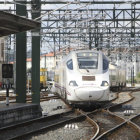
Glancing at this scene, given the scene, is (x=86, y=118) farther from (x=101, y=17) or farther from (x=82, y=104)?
(x=101, y=17)

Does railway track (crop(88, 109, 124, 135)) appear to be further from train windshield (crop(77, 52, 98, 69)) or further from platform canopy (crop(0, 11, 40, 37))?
platform canopy (crop(0, 11, 40, 37))

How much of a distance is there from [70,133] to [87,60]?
634 centimetres

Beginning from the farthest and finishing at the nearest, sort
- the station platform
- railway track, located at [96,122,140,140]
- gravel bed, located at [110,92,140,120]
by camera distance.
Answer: gravel bed, located at [110,92,140,120], the station platform, railway track, located at [96,122,140,140]

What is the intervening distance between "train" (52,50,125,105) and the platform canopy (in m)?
3.96

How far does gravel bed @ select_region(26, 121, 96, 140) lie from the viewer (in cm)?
877

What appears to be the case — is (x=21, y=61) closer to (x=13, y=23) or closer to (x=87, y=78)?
(x=87, y=78)

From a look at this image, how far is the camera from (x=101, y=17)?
90.3ft

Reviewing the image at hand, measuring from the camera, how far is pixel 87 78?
14.6 m

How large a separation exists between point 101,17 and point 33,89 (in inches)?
549

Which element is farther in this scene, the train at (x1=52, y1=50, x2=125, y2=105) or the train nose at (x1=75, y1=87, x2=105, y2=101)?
the train at (x1=52, y1=50, x2=125, y2=105)

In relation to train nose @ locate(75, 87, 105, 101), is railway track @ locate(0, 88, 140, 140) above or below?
below

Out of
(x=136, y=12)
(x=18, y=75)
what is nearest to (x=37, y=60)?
(x=18, y=75)

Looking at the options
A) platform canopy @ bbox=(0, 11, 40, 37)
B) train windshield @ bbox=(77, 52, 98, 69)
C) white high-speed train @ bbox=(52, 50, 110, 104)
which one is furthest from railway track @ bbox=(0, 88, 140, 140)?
platform canopy @ bbox=(0, 11, 40, 37)

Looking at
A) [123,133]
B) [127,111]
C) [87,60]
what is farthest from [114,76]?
[123,133]
